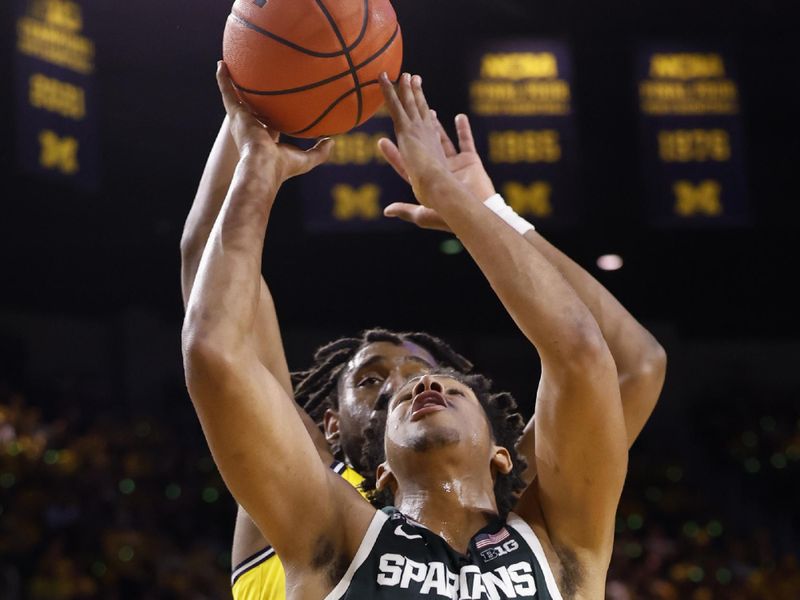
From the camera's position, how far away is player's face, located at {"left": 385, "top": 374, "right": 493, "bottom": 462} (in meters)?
2.49

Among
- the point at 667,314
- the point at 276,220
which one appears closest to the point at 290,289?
the point at 276,220

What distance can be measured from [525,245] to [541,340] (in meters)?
0.21

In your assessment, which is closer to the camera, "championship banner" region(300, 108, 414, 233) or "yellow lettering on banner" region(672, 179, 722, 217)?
"championship banner" region(300, 108, 414, 233)

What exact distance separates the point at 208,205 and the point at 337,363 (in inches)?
44.2

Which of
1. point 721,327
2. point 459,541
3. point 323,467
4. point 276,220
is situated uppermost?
point 323,467

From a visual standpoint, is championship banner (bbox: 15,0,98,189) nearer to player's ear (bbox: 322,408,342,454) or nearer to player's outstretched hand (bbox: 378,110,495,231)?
player's ear (bbox: 322,408,342,454)

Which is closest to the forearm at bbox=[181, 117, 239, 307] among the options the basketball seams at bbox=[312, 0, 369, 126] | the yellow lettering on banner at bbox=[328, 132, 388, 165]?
the basketball seams at bbox=[312, 0, 369, 126]

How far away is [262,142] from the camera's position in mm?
2482

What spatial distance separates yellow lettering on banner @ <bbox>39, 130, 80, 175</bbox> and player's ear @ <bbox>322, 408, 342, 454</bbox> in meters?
4.97

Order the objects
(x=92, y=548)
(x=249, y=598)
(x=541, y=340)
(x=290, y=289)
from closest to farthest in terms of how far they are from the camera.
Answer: (x=541, y=340) → (x=249, y=598) → (x=92, y=548) → (x=290, y=289)

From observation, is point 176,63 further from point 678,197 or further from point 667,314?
point 667,314

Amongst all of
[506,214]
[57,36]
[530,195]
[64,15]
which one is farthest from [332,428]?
[64,15]

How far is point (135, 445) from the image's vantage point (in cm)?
1033

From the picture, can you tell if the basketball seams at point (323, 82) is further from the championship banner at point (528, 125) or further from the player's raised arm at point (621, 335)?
the championship banner at point (528, 125)
